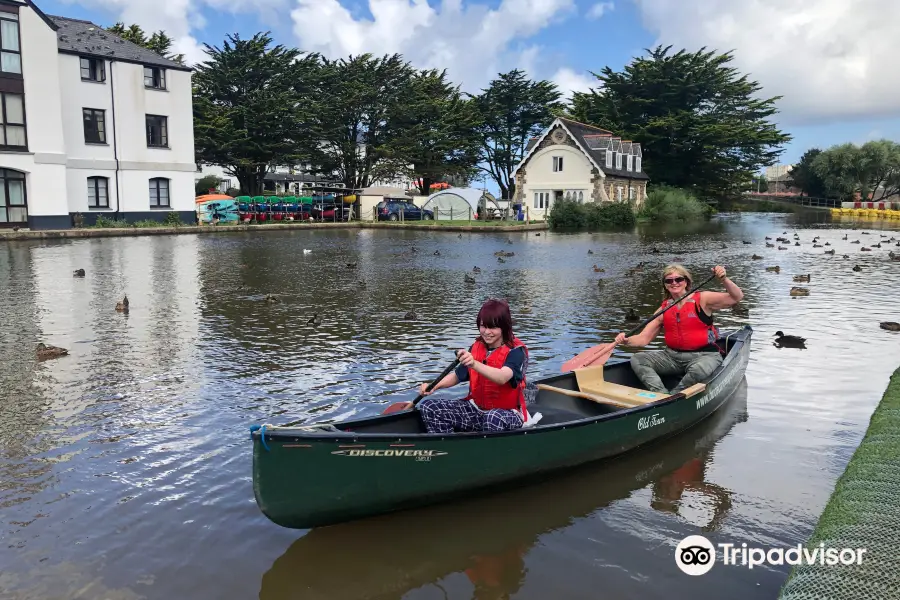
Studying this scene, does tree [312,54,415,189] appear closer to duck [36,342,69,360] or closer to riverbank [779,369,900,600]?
duck [36,342,69,360]

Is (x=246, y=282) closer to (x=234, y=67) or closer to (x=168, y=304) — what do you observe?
(x=168, y=304)

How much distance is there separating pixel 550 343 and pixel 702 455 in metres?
4.84

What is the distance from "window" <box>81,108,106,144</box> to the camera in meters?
40.8

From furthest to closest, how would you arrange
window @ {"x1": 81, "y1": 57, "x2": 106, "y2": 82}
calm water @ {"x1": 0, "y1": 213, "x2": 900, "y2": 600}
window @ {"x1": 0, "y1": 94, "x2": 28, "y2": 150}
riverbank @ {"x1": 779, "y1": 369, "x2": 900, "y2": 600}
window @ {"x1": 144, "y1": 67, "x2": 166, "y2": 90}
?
1. window @ {"x1": 144, "y1": 67, "x2": 166, "y2": 90}
2. window @ {"x1": 81, "y1": 57, "x2": 106, "y2": 82}
3. window @ {"x1": 0, "y1": 94, "x2": 28, "y2": 150}
4. calm water @ {"x1": 0, "y1": 213, "x2": 900, "y2": 600}
5. riverbank @ {"x1": 779, "y1": 369, "x2": 900, "y2": 600}

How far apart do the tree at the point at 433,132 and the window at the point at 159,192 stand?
21079 millimetres

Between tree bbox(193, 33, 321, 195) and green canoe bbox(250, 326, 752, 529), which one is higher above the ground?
tree bbox(193, 33, 321, 195)

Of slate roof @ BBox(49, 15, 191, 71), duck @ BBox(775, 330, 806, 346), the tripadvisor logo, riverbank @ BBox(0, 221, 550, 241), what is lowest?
the tripadvisor logo

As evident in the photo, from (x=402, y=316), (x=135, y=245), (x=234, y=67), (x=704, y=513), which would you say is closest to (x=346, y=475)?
(x=704, y=513)

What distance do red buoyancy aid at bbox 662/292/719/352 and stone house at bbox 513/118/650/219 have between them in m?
45.0

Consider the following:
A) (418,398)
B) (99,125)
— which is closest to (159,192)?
(99,125)

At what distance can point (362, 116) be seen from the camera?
2472 inches

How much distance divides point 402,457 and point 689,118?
63168 mm

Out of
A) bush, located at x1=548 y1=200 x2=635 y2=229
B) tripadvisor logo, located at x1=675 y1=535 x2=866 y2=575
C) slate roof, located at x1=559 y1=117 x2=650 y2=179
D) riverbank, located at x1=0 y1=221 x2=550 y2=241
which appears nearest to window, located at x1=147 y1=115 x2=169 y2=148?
riverbank, located at x1=0 y1=221 x2=550 y2=241

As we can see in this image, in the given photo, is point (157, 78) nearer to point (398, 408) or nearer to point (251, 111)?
point (251, 111)
